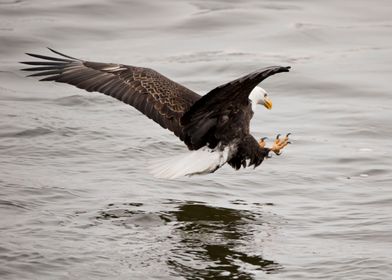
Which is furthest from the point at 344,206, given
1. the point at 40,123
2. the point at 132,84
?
the point at 40,123

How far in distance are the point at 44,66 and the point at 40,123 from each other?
4.37 ft

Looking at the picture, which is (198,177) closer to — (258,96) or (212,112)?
(258,96)

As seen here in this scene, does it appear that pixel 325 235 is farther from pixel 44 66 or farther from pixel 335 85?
pixel 335 85

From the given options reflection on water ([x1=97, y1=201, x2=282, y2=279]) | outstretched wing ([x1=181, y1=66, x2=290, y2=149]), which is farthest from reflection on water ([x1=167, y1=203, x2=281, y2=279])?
outstretched wing ([x1=181, y1=66, x2=290, y2=149])

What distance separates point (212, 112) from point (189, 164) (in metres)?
0.41

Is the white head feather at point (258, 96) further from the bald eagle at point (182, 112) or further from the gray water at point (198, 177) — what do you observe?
the gray water at point (198, 177)

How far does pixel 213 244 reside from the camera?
6219 millimetres

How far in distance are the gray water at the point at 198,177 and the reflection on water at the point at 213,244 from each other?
1 centimetres

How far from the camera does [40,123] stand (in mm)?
Answer: 8906

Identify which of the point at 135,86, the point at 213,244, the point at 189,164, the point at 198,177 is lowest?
the point at 213,244

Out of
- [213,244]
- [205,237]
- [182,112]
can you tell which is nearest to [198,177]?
[182,112]

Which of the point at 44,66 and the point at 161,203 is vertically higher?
the point at 44,66

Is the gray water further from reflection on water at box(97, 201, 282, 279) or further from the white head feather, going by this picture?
the white head feather

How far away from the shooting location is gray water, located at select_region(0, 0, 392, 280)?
5926 millimetres
